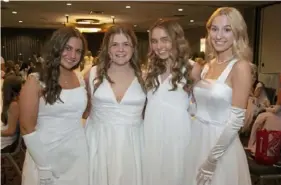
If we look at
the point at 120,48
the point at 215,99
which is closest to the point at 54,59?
the point at 120,48

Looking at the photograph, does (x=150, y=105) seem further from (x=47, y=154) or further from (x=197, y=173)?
(x=47, y=154)

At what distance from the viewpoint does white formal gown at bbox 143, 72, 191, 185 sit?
2484 millimetres

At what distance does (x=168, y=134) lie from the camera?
2496mm

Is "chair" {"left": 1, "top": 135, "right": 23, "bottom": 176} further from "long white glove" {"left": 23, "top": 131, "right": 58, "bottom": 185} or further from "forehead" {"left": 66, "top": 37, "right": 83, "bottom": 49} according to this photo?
"forehead" {"left": 66, "top": 37, "right": 83, "bottom": 49}

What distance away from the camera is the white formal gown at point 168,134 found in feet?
8.15

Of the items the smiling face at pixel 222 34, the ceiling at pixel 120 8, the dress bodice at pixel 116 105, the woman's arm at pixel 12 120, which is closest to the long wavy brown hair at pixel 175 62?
the dress bodice at pixel 116 105

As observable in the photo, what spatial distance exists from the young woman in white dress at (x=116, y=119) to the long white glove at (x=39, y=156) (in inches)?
12.3

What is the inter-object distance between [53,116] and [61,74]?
0.30 m

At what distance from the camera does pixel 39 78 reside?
227cm

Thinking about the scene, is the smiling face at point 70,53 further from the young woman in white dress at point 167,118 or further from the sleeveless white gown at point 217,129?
the sleeveless white gown at point 217,129

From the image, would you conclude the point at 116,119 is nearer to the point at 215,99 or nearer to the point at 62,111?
the point at 62,111

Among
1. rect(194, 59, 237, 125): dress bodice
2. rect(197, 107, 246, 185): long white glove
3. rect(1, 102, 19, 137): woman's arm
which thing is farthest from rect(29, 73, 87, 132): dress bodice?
rect(1, 102, 19, 137): woman's arm

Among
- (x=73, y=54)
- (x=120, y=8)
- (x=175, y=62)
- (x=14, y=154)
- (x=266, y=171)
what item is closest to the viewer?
(x=73, y=54)

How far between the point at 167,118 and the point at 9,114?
1.87 m
